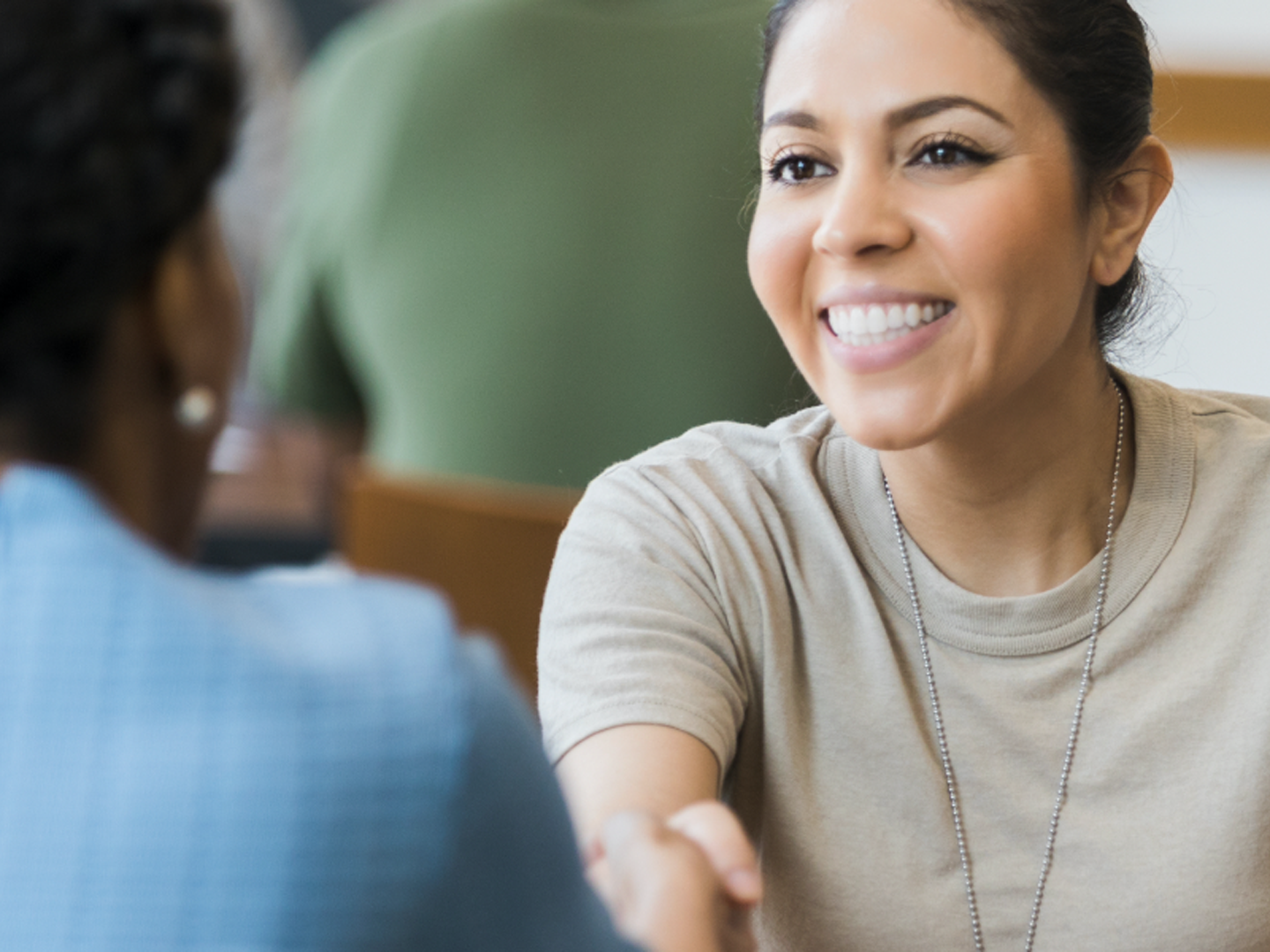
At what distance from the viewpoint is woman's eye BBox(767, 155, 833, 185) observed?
4.52 ft

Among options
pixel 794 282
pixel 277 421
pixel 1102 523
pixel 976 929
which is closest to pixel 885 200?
pixel 794 282

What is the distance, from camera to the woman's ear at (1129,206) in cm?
143

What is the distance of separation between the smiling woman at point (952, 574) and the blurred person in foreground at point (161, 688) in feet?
1.86

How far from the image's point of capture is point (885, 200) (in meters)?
1.33

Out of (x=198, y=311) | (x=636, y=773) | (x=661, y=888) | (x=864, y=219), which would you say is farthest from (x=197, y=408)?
(x=864, y=219)

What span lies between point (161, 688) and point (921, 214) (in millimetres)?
847

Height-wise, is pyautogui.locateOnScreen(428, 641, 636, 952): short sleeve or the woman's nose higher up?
the woman's nose

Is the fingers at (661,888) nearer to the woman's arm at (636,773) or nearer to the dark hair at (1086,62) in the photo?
the woman's arm at (636,773)

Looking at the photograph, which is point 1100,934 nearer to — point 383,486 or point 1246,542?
point 1246,542

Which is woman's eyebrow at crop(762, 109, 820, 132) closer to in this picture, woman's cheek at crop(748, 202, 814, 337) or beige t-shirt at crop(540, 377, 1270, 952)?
woman's cheek at crop(748, 202, 814, 337)

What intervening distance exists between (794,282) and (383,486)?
0.59m

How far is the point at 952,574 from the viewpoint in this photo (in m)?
1.41

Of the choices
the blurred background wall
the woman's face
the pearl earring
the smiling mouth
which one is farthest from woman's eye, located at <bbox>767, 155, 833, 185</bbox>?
the blurred background wall

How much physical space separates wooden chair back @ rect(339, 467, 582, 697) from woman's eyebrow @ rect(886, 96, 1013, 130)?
0.56m
